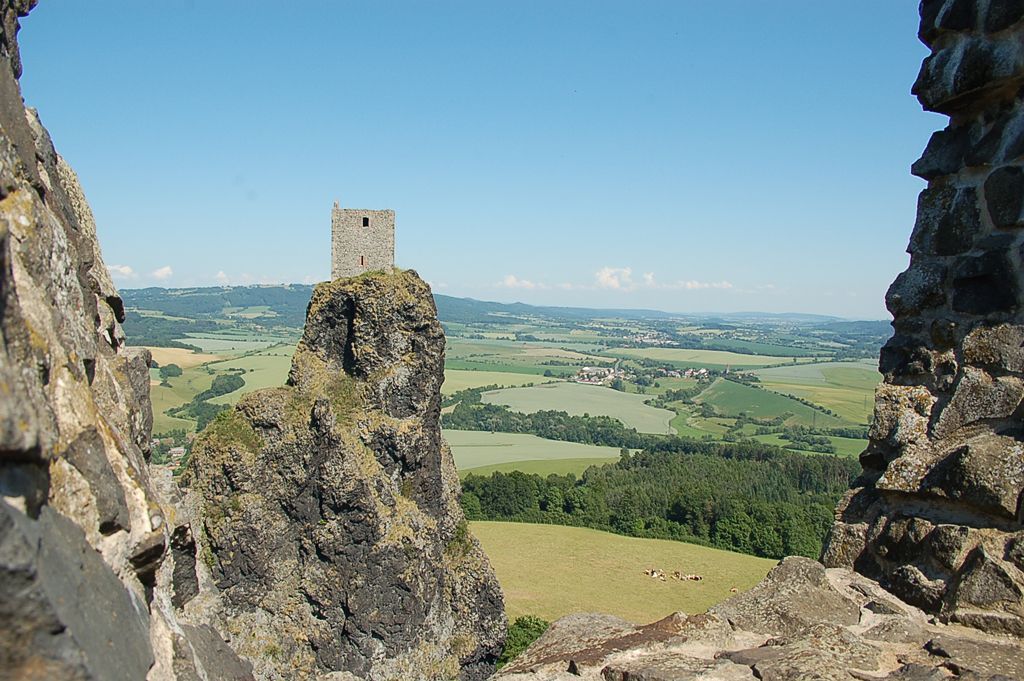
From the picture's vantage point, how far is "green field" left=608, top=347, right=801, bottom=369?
16425 cm

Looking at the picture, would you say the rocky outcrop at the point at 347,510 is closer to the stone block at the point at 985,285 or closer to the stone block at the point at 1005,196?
the stone block at the point at 985,285

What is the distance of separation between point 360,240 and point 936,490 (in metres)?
25.6

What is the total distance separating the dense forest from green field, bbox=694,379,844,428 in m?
27.2

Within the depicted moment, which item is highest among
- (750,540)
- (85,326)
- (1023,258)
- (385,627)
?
(1023,258)

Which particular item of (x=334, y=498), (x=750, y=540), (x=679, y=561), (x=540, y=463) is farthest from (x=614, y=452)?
(x=334, y=498)

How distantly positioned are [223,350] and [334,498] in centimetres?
11813

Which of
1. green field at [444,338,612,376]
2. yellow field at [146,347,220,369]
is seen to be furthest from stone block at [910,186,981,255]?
green field at [444,338,612,376]

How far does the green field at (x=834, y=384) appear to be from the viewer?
102 m

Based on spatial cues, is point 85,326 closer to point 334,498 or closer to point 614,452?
point 334,498

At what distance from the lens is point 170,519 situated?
4559 mm

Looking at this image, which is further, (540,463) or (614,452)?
(614,452)

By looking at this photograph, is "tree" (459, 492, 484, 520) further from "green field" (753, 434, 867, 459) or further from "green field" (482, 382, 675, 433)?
"green field" (482, 382, 675, 433)

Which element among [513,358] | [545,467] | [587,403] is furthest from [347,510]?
[513,358]

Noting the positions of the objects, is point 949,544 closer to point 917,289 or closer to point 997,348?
point 997,348
